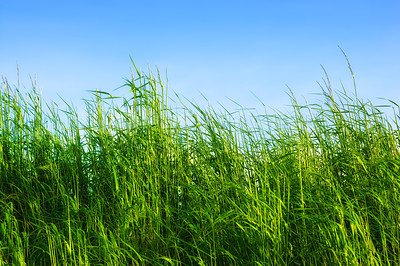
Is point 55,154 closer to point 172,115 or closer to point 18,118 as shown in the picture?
point 18,118

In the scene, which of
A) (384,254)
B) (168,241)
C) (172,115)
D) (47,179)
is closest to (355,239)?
(384,254)

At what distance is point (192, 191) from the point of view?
331cm

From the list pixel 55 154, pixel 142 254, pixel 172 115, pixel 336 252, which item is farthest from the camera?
pixel 55 154

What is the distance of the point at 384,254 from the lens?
2912mm

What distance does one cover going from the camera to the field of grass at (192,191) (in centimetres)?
270

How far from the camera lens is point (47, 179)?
12.4ft

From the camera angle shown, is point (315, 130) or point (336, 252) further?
point (315, 130)

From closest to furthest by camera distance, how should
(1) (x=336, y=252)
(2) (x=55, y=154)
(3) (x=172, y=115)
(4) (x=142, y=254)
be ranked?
(1) (x=336, y=252)
(4) (x=142, y=254)
(3) (x=172, y=115)
(2) (x=55, y=154)

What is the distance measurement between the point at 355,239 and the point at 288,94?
1.85 m

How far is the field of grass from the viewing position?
270 cm

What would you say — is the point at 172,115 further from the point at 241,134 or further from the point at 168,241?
the point at 168,241

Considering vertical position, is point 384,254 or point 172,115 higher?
point 172,115

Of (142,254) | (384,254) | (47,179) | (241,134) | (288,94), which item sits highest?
(288,94)

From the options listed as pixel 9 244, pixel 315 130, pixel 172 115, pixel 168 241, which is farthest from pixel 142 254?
pixel 315 130
